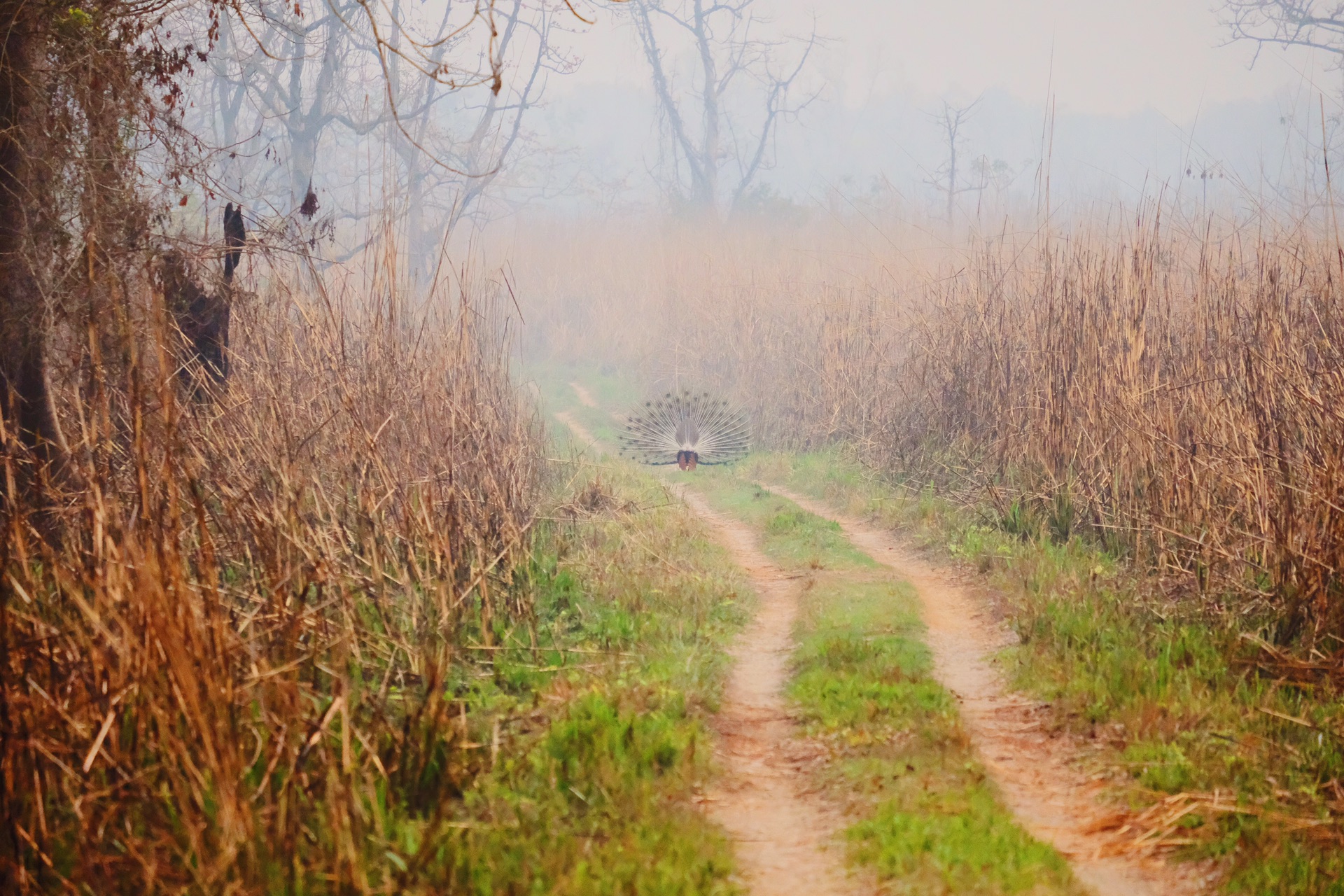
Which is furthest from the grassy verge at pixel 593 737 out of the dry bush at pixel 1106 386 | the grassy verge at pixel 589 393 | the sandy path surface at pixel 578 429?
the grassy verge at pixel 589 393

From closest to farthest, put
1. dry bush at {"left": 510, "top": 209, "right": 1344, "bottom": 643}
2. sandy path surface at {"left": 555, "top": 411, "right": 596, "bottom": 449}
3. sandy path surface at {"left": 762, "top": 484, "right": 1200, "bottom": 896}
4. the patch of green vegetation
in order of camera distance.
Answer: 1. sandy path surface at {"left": 762, "top": 484, "right": 1200, "bottom": 896}
2. dry bush at {"left": 510, "top": 209, "right": 1344, "bottom": 643}
3. the patch of green vegetation
4. sandy path surface at {"left": 555, "top": 411, "right": 596, "bottom": 449}

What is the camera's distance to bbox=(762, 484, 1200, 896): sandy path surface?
9.87 ft

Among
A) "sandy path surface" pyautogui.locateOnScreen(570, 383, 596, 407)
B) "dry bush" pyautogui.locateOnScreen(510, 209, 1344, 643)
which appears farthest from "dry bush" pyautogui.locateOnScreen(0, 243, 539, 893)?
"sandy path surface" pyautogui.locateOnScreen(570, 383, 596, 407)

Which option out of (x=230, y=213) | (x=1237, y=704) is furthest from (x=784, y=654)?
(x=230, y=213)

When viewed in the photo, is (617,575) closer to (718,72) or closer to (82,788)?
(82,788)

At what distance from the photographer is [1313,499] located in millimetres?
4297

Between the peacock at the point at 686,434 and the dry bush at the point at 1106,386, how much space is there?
604mm

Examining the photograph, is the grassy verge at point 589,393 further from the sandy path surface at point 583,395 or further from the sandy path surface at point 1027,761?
the sandy path surface at point 1027,761

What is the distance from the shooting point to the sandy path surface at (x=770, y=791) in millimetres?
2975

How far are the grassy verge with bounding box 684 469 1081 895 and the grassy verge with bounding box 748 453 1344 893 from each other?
49 centimetres

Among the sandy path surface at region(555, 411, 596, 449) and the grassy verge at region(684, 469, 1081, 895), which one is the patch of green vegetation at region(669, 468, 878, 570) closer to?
the grassy verge at region(684, 469, 1081, 895)

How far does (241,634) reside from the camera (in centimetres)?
332

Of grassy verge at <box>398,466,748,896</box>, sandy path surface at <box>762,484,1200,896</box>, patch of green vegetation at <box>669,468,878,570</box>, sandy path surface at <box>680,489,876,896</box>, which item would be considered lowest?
sandy path surface at <box>680,489,876,896</box>

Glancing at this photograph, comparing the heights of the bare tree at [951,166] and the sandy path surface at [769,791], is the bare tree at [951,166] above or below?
above
